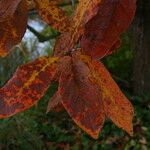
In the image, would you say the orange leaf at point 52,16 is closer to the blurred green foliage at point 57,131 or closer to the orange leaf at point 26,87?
the orange leaf at point 26,87

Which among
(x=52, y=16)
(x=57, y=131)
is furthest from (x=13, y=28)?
(x=57, y=131)

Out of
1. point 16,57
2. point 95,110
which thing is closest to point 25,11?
point 95,110

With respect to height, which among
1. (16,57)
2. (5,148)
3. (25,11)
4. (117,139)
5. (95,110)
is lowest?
(117,139)

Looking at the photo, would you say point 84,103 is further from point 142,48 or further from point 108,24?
point 142,48

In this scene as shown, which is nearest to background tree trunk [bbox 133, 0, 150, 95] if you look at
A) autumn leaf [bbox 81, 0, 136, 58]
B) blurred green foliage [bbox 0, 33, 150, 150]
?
blurred green foliage [bbox 0, 33, 150, 150]

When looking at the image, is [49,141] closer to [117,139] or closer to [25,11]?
[117,139]

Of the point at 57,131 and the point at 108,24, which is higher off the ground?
the point at 108,24

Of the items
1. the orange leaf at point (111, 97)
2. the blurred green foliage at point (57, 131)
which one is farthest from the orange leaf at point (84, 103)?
the blurred green foliage at point (57, 131)

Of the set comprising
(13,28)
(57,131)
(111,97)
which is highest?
(13,28)
